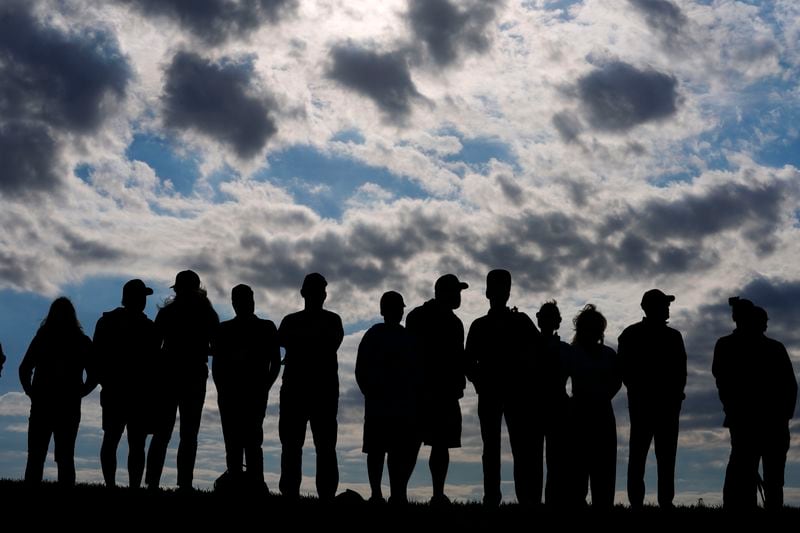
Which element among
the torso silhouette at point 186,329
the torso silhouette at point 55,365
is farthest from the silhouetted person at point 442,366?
the torso silhouette at point 55,365

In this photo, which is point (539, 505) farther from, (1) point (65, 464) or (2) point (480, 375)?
(1) point (65, 464)

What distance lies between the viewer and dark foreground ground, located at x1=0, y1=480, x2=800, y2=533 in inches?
327

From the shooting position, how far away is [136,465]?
11.1m

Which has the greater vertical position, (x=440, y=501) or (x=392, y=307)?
(x=392, y=307)

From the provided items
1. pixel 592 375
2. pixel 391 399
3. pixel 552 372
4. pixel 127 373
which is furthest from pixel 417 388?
pixel 127 373

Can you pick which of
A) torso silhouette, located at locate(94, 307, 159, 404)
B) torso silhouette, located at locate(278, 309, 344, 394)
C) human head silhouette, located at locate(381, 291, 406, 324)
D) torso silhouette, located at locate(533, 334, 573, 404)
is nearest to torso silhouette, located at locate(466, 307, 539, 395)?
torso silhouette, located at locate(533, 334, 573, 404)

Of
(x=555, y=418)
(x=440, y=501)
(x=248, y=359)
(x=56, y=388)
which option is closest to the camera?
(x=440, y=501)

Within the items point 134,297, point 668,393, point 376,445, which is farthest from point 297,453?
point 668,393

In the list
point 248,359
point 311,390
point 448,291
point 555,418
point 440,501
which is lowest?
point 440,501

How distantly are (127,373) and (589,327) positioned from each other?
5416mm

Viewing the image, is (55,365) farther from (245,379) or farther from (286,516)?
(286,516)

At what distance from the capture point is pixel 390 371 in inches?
416

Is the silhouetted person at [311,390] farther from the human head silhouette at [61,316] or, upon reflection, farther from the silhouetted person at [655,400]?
the silhouetted person at [655,400]

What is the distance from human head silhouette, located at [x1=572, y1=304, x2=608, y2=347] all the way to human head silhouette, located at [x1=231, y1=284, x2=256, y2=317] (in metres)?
3.83
